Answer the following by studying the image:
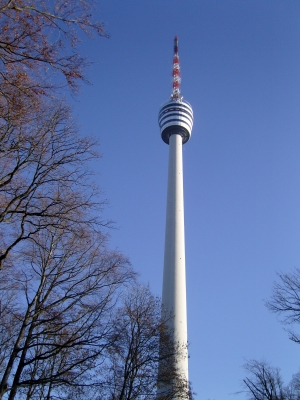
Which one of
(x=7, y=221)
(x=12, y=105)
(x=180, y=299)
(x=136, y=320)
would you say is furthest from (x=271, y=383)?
(x=180, y=299)

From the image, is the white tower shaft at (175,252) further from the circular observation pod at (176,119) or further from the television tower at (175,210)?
the circular observation pod at (176,119)

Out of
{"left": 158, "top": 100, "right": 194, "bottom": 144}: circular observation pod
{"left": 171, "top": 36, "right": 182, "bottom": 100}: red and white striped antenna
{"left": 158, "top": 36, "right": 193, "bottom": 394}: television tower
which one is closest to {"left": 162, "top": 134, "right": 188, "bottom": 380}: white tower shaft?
{"left": 158, "top": 36, "right": 193, "bottom": 394}: television tower

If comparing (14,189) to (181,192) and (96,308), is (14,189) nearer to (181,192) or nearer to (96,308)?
(96,308)

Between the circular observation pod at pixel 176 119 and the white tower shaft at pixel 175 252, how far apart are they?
3758 millimetres

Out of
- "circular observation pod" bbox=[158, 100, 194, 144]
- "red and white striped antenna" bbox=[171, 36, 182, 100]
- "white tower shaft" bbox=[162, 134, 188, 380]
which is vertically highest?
"red and white striped antenna" bbox=[171, 36, 182, 100]

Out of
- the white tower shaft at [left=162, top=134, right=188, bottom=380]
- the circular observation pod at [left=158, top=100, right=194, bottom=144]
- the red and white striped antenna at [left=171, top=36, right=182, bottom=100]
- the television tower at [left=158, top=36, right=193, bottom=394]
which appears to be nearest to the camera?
the white tower shaft at [left=162, top=134, right=188, bottom=380]

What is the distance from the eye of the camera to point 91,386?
1054 centimetres

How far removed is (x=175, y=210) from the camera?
7256cm

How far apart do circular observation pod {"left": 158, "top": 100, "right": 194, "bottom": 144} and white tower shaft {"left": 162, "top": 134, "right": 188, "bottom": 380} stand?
12.3 ft

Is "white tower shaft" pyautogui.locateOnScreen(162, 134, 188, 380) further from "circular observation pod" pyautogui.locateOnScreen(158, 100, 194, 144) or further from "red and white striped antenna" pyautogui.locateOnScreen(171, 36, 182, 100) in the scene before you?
"red and white striped antenna" pyautogui.locateOnScreen(171, 36, 182, 100)

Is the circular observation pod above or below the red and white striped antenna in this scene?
below

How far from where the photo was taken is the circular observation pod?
85.0 m

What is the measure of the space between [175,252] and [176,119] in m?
31.1

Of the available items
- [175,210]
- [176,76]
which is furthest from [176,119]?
[175,210]
